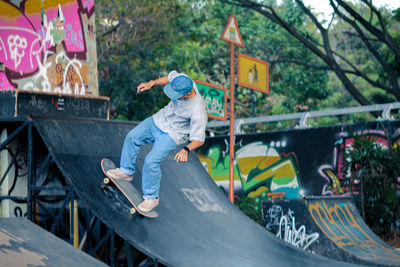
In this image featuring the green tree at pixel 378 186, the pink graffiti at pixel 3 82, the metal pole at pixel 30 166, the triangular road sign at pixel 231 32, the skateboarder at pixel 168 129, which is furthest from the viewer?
the triangular road sign at pixel 231 32

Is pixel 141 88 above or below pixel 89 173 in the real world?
above

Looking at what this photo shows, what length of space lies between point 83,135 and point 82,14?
9.30ft

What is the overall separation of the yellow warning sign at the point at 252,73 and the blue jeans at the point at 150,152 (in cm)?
609

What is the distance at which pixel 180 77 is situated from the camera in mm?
5977

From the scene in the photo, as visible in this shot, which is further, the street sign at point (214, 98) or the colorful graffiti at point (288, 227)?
the street sign at point (214, 98)

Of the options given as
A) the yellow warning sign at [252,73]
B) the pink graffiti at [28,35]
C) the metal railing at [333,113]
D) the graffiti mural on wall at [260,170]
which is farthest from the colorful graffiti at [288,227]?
the graffiti mural on wall at [260,170]

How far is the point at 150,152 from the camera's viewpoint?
6.10 m

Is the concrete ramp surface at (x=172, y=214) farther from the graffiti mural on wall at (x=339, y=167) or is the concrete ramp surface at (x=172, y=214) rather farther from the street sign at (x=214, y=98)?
the graffiti mural on wall at (x=339, y=167)

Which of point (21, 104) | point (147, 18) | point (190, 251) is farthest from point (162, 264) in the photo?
point (147, 18)

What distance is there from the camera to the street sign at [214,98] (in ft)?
39.8

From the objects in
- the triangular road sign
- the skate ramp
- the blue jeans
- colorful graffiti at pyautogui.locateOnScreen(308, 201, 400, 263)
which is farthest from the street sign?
the blue jeans

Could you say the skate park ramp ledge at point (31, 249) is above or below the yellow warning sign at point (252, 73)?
below

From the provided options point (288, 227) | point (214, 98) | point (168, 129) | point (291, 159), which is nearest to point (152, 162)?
point (168, 129)

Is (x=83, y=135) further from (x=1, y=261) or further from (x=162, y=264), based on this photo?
(x=1, y=261)
